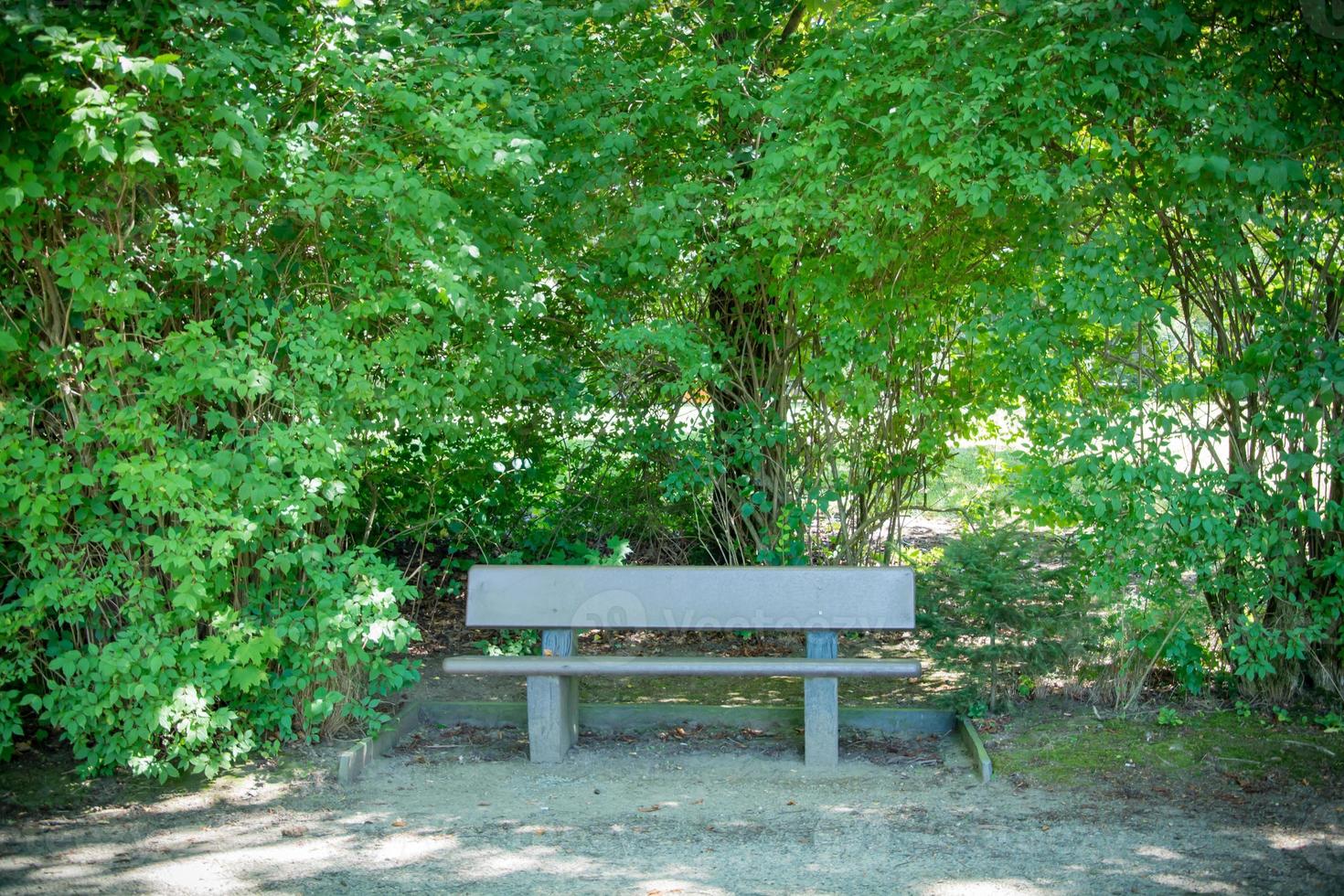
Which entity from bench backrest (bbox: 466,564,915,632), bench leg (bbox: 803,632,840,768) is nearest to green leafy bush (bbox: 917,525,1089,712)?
bench backrest (bbox: 466,564,915,632)

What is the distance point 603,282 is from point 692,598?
1.93m

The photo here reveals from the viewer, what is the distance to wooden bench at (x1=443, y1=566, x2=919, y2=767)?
16.9 feet

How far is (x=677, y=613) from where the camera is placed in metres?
5.30

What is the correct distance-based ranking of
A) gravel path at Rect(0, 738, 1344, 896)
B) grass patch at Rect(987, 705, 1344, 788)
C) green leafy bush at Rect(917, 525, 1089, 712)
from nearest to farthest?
gravel path at Rect(0, 738, 1344, 896), grass patch at Rect(987, 705, 1344, 788), green leafy bush at Rect(917, 525, 1089, 712)

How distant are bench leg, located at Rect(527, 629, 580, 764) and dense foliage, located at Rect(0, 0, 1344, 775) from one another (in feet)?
2.20

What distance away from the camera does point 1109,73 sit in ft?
16.5

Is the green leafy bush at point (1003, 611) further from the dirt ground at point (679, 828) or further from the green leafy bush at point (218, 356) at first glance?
the green leafy bush at point (218, 356)

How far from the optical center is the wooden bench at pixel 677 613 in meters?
5.16

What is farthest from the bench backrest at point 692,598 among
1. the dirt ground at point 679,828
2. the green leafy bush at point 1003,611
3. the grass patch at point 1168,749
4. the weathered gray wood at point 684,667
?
the grass patch at point 1168,749

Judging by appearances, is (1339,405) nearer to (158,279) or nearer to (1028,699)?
(1028,699)

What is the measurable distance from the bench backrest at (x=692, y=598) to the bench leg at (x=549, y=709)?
0.09 meters

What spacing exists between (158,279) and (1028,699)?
4463 mm

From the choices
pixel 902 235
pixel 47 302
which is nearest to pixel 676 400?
pixel 902 235

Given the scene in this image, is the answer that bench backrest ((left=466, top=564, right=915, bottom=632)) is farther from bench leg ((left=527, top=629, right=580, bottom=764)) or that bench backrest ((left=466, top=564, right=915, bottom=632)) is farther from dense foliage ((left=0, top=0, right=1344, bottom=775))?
dense foliage ((left=0, top=0, right=1344, bottom=775))
